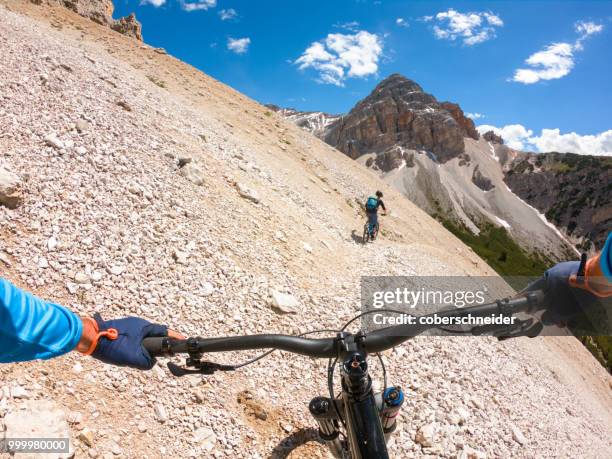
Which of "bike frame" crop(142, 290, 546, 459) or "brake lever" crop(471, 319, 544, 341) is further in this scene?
"brake lever" crop(471, 319, 544, 341)

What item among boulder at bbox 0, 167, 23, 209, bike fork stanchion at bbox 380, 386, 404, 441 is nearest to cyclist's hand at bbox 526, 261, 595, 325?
bike fork stanchion at bbox 380, 386, 404, 441

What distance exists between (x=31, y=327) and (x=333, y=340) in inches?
85.7

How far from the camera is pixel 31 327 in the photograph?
2.32 meters

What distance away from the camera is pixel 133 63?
82.7 feet

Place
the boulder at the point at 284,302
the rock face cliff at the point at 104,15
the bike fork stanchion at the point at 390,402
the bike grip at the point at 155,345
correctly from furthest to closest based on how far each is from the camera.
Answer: the rock face cliff at the point at 104,15, the boulder at the point at 284,302, the bike fork stanchion at the point at 390,402, the bike grip at the point at 155,345

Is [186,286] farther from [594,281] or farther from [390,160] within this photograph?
[390,160]

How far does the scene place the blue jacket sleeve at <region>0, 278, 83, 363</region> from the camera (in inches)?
85.7

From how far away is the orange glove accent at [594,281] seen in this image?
252cm

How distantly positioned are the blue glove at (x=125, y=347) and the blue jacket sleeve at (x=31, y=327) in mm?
237

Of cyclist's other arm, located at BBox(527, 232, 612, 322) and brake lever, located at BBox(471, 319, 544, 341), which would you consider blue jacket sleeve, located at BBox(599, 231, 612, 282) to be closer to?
cyclist's other arm, located at BBox(527, 232, 612, 322)

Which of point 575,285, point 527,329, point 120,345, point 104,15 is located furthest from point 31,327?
point 104,15

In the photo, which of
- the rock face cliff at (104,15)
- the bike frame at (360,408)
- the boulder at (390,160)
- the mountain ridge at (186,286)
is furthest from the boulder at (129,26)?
the boulder at (390,160)

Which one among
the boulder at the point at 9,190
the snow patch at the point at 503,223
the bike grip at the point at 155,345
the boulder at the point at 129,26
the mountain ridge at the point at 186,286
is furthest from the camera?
the snow patch at the point at 503,223

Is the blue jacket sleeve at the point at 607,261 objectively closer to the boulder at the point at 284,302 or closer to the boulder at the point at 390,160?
the boulder at the point at 284,302
